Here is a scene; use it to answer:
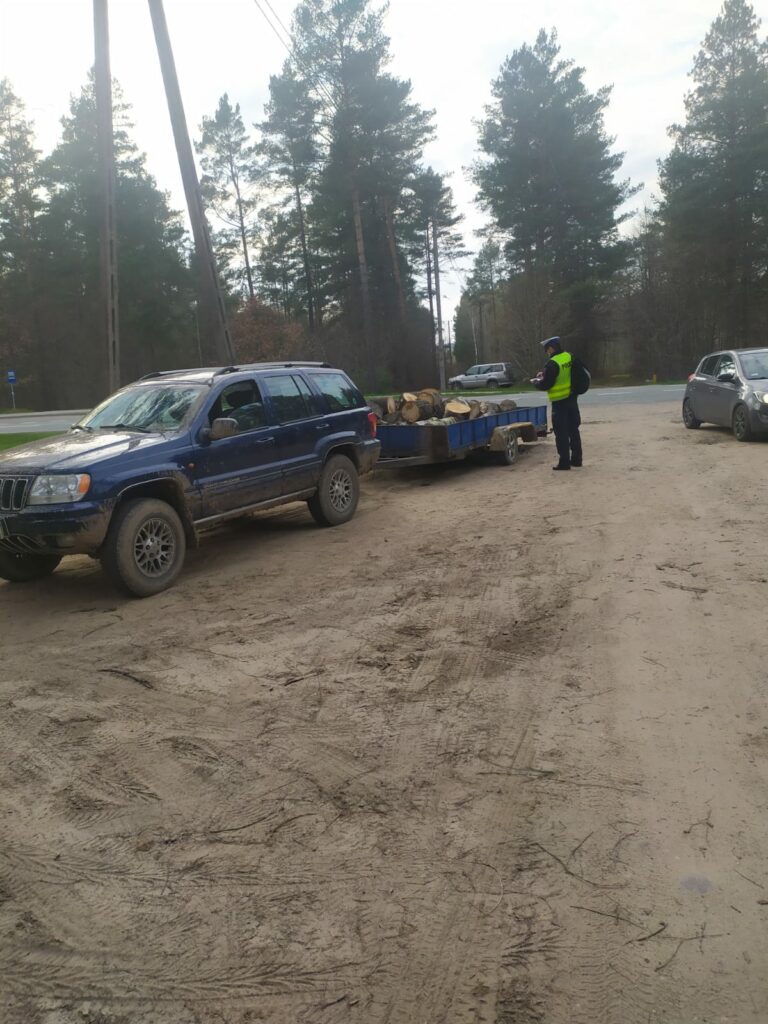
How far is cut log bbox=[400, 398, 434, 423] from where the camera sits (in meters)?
13.0

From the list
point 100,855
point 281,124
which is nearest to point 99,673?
point 100,855

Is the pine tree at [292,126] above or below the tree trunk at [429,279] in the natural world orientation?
above

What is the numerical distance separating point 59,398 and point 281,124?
2567 centimetres

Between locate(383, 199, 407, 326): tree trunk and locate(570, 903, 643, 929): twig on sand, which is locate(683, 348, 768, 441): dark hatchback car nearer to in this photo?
locate(570, 903, 643, 929): twig on sand

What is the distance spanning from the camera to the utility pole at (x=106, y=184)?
12914mm

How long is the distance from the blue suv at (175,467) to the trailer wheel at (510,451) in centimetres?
383

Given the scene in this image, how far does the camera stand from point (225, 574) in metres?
7.68

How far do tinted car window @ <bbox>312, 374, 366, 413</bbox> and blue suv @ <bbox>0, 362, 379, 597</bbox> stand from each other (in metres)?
0.02

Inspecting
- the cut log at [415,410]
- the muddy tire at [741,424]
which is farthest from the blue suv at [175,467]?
the muddy tire at [741,424]

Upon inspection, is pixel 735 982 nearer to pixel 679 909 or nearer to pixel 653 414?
pixel 679 909

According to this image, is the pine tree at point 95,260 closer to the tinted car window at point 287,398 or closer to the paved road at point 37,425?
the paved road at point 37,425

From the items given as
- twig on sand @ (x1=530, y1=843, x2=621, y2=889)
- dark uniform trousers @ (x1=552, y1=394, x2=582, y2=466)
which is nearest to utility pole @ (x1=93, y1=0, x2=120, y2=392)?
dark uniform trousers @ (x1=552, y1=394, x2=582, y2=466)

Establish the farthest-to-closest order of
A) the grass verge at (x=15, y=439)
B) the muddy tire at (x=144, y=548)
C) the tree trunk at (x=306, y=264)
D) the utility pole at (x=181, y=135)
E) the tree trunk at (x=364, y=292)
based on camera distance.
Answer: the tree trunk at (x=306, y=264)
the tree trunk at (x=364, y=292)
the grass verge at (x=15, y=439)
the utility pole at (x=181, y=135)
the muddy tire at (x=144, y=548)

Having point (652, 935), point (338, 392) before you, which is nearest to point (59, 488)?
→ point (338, 392)
